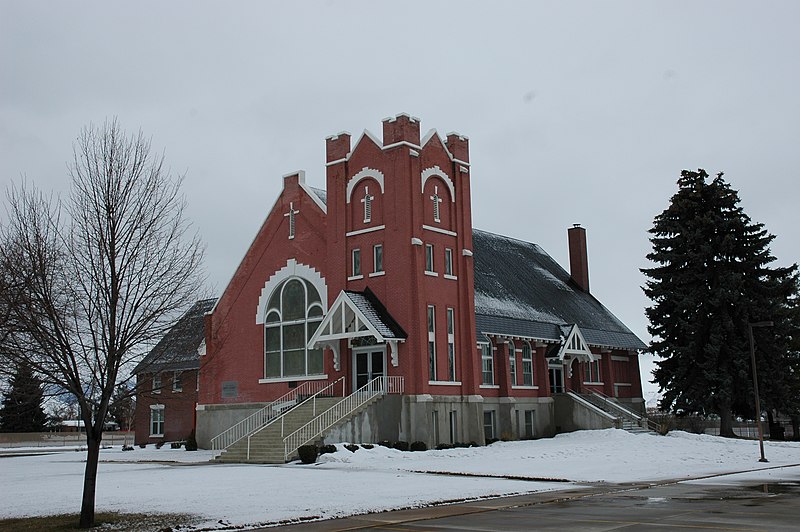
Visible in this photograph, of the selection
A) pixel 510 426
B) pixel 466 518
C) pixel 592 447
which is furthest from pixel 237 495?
pixel 510 426

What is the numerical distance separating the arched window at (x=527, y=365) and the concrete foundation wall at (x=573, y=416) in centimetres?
210

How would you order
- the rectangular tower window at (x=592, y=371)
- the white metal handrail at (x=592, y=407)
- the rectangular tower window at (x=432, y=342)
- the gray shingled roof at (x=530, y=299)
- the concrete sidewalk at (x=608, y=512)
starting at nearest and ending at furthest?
the concrete sidewalk at (x=608, y=512) → the rectangular tower window at (x=432, y=342) → the white metal handrail at (x=592, y=407) → the gray shingled roof at (x=530, y=299) → the rectangular tower window at (x=592, y=371)

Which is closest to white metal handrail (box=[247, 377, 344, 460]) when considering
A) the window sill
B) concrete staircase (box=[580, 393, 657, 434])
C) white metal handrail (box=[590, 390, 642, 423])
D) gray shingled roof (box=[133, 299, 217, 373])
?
the window sill

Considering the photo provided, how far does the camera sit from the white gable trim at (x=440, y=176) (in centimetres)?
3850

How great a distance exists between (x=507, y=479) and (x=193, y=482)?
8.74 meters

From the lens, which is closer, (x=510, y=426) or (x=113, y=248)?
(x=113, y=248)

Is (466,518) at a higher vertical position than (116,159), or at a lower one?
lower

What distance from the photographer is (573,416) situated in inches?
1740

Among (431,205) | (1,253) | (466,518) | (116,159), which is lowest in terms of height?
(466,518)

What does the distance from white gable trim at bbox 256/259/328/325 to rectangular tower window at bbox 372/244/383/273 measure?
3.09 meters

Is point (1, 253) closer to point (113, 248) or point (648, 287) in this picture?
point (113, 248)

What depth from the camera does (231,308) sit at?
44.4m

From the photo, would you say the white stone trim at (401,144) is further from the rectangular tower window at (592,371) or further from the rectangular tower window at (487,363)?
the rectangular tower window at (592,371)

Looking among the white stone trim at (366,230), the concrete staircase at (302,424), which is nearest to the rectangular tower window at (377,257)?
the white stone trim at (366,230)
